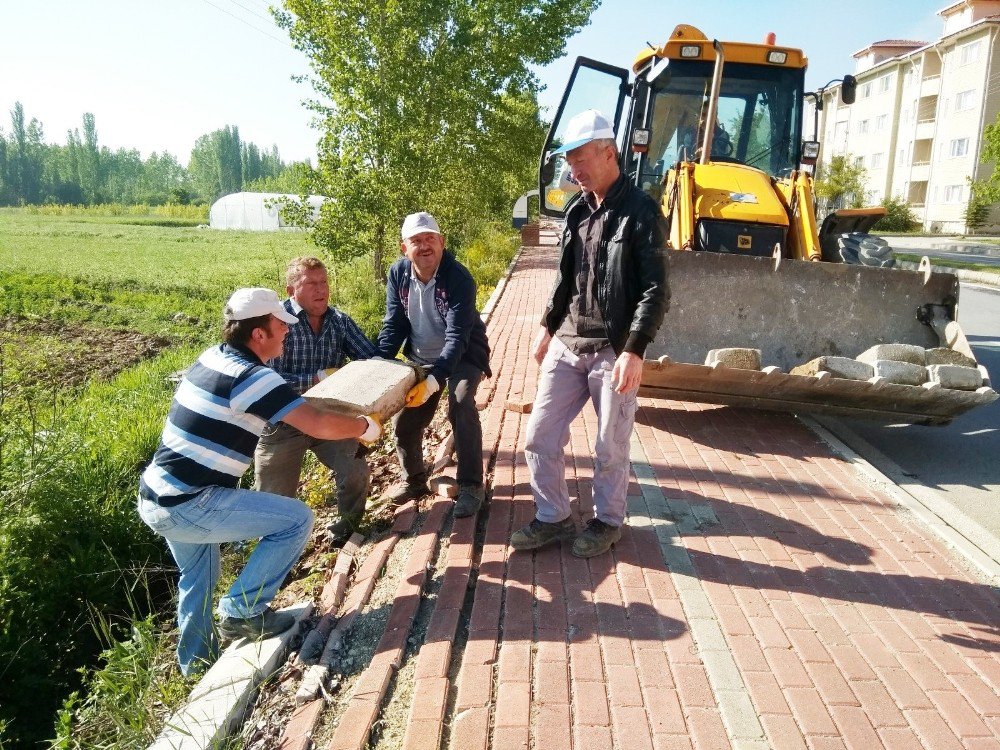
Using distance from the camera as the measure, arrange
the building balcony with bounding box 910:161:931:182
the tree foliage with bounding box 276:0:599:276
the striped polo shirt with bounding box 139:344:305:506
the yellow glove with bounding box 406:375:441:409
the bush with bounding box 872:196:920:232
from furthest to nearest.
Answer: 1. the building balcony with bounding box 910:161:931:182
2. the bush with bounding box 872:196:920:232
3. the tree foliage with bounding box 276:0:599:276
4. the yellow glove with bounding box 406:375:441:409
5. the striped polo shirt with bounding box 139:344:305:506

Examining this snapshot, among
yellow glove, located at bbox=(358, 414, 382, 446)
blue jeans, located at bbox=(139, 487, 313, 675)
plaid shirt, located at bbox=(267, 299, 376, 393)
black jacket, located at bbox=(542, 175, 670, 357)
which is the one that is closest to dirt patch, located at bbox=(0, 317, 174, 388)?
plaid shirt, located at bbox=(267, 299, 376, 393)

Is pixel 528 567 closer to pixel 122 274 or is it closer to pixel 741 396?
pixel 741 396

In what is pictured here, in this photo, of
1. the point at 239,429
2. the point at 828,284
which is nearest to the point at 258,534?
the point at 239,429

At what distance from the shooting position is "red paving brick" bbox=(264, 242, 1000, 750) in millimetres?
2570

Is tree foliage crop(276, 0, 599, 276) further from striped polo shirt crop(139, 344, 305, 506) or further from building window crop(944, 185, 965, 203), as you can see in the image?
building window crop(944, 185, 965, 203)

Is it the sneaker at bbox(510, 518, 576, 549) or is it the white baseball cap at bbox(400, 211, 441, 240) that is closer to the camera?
the sneaker at bbox(510, 518, 576, 549)

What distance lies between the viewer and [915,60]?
42.0 meters

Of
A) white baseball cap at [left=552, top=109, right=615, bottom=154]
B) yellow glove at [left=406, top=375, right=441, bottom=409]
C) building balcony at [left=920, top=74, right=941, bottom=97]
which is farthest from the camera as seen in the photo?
building balcony at [left=920, top=74, right=941, bottom=97]

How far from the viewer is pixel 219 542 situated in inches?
132

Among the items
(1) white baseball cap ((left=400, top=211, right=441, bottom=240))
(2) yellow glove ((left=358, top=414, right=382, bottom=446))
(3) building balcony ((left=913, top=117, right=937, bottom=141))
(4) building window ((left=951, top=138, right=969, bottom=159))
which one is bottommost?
(2) yellow glove ((left=358, top=414, right=382, bottom=446))

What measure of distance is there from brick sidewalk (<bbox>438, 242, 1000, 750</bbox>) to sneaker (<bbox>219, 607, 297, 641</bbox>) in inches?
28.0

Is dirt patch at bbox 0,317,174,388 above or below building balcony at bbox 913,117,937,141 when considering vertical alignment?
below

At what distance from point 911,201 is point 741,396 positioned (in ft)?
148

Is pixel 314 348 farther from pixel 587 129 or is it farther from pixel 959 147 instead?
pixel 959 147
